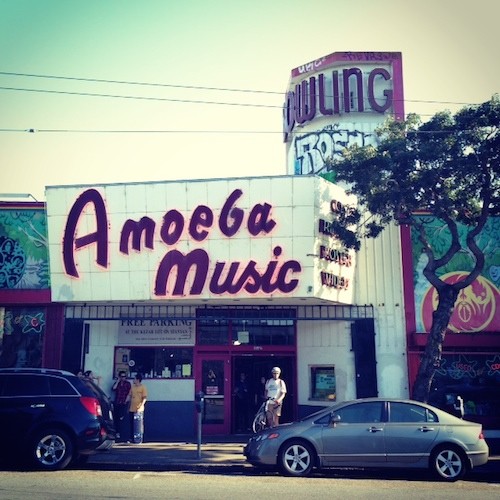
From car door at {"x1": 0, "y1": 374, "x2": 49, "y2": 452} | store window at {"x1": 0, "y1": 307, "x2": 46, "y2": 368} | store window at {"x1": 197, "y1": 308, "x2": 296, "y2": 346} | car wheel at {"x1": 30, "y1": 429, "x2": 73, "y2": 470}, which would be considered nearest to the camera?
car wheel at {"x1": 30, "y1": 429, "x2": 73, "y2": 470}

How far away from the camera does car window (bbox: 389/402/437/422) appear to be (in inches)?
450

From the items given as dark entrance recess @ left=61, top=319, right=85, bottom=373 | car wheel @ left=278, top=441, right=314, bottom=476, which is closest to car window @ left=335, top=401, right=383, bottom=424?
car wheel @ left=278, top=441, right=314, bottom=476

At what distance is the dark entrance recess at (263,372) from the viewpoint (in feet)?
58.4

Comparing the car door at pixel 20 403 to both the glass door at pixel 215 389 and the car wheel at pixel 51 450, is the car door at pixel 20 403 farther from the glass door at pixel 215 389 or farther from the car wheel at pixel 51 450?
the glass door at pixel 215 389

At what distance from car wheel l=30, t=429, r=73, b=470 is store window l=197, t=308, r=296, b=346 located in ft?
21.9

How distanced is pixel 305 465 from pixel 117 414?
7.25 meters

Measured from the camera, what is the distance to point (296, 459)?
11281 mm

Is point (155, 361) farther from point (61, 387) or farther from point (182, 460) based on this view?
point (61, 387)

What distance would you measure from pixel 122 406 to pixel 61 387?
4.98 meters

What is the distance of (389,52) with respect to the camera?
82.4 feet

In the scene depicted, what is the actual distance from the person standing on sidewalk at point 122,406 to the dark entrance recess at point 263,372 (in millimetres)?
3140

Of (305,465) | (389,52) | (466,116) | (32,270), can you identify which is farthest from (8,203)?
(389,52)

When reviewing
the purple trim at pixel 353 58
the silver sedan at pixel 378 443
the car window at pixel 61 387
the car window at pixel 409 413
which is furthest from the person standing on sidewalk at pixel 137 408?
the purple trim at pixel 353 58

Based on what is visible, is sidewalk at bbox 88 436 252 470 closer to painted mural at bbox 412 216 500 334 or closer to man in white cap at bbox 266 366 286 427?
man in white cap at bbox 266 366 286 427
